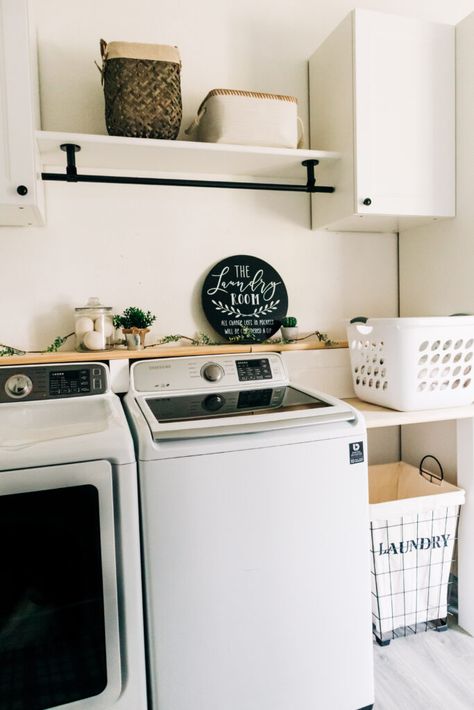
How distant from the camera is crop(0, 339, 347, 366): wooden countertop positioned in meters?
1.68

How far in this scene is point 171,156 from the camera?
184 centimetres

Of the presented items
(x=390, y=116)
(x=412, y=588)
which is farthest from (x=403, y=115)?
(x=412, y=588)

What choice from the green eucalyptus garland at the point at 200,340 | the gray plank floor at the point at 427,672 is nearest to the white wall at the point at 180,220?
the green eucalyptus garland at the point at 200,340

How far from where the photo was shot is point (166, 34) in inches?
79.3

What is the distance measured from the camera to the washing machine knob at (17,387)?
158 cm

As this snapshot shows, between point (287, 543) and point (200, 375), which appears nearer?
point (287, 543)

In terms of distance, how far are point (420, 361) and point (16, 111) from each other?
60.5 inches

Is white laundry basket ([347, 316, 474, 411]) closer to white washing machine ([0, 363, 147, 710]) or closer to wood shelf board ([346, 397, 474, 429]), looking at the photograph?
wood shelf board ([346, 397, 474, 429])

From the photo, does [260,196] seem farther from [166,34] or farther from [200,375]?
[200,375]

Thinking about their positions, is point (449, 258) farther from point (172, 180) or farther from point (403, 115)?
point (172, 180)

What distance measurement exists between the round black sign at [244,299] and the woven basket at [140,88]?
1.97 ft

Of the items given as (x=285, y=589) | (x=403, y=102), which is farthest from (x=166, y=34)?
(x=285, y=589)

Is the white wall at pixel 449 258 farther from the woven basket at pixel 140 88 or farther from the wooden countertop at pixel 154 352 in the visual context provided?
the woven basket at pixel 140 88

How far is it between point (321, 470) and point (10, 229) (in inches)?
56.2
